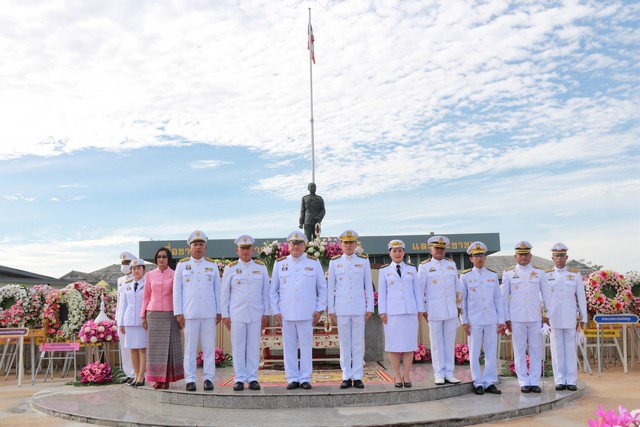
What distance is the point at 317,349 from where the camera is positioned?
909cm

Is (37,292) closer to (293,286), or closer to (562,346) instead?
(293,286)

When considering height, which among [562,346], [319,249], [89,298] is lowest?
[562,346]

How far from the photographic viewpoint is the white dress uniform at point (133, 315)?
739 centimetres

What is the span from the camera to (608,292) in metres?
10.9

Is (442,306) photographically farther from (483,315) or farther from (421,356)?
(421,356)

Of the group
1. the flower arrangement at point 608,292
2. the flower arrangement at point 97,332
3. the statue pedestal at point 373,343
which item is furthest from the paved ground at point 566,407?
the statue pedestal at point 373,343

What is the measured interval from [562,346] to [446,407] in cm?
225

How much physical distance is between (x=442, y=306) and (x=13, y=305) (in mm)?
8454

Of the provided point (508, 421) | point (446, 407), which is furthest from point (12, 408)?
point (508, 421)

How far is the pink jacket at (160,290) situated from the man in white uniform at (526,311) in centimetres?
408

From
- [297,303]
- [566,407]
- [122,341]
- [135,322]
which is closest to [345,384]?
[297,303]

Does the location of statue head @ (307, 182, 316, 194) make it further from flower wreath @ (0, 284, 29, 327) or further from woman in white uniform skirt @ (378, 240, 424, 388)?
flower wreath @ (0, 284, 29, 327)

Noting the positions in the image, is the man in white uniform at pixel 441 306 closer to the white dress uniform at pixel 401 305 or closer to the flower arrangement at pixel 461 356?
the white dress uniform at pixel 401 305

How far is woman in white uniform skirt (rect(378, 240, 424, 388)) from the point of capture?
6.71 metres
